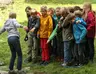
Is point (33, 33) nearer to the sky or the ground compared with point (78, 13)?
nearer to the ground

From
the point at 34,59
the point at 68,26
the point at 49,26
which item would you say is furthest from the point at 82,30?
the point at 34,59

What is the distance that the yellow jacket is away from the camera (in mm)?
8906

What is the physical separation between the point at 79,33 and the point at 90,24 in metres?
0.41

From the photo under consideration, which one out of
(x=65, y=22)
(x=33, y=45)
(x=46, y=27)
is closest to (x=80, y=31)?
(x=65, y=22)

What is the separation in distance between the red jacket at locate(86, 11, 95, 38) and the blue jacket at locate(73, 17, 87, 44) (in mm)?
180

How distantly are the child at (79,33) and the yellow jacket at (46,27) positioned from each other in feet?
2.40

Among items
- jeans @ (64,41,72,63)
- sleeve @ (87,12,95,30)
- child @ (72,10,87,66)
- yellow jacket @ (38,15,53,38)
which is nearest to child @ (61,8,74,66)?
jeans @ (64,41,72,63)

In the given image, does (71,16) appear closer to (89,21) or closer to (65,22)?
(65,22)

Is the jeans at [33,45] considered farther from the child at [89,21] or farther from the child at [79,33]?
the child at [89,21]

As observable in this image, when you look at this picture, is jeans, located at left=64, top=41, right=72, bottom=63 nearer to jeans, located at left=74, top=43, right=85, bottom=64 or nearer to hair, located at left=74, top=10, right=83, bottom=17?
Result: jeans, located at left=74, top=43, right=85, bottom=64

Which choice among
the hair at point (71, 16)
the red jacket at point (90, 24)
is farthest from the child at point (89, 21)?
the hair at point (71, 16)

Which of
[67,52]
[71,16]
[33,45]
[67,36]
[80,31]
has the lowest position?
[67,52]

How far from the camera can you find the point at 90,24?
8.62m

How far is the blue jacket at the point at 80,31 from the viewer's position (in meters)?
8.40
